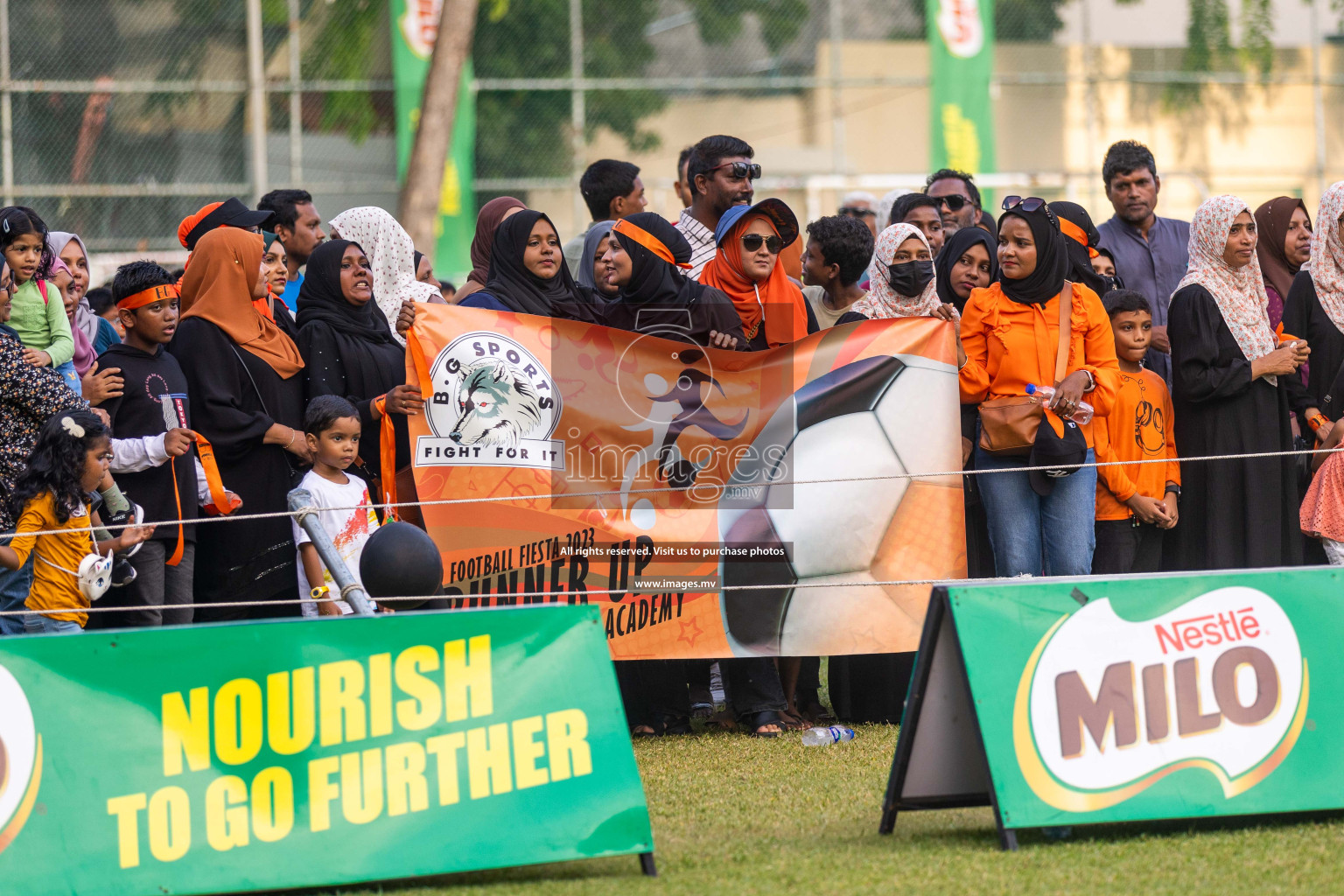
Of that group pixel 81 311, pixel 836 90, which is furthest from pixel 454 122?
pixel 81 311

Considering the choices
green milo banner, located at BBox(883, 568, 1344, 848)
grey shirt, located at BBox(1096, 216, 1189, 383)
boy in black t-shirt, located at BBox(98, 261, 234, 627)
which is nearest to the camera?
green milo banner, located at BBox(883, 568, 1344, 848)

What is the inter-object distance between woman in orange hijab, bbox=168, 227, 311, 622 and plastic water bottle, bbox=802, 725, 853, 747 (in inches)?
81.2

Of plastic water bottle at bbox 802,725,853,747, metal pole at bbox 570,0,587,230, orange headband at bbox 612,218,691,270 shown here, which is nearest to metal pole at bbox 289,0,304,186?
metal pole at bbox 570,0,587,230

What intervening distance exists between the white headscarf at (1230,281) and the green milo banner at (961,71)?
11984 millimetres

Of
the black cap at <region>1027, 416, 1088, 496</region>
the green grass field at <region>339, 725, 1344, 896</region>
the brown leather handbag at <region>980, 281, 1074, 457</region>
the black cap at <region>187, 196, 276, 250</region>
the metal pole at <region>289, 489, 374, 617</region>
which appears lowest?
the green grass field at <region>339, 725, 1344, 896</region>

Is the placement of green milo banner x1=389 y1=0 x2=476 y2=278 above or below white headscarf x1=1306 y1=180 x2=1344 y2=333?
above

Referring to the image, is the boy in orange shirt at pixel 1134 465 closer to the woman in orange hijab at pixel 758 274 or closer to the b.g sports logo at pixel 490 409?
the woman in orange hijab at pixel 758 274

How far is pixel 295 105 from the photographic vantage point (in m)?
17.5

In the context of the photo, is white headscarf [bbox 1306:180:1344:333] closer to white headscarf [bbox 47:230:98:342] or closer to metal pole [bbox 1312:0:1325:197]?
white headscarf [bbox 47:230:98:342]

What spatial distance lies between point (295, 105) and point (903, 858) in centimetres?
1522

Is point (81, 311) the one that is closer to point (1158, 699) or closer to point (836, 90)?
point (1158, 699)

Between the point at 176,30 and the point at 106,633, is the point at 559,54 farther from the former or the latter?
the point at 106,633

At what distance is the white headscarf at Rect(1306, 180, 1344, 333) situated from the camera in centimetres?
649

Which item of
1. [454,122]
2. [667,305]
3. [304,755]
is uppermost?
[454,122]
